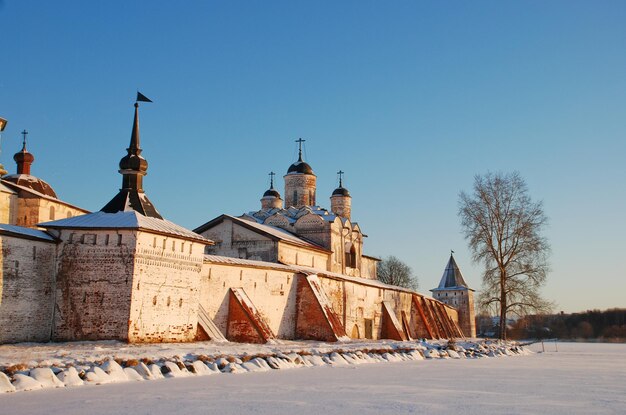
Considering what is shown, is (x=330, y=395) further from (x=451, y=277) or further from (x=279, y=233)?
(x=451, y=277)

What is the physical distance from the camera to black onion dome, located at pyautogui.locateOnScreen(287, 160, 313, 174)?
36791 mm

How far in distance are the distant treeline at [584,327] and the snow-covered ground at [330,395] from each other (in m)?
62.0

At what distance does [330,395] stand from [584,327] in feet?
257

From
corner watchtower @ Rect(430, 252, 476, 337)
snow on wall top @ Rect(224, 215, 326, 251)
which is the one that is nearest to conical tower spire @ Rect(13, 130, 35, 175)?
snow on wall top @ Rect(224, 215, 326, 251)

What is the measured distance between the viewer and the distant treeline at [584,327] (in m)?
73.2

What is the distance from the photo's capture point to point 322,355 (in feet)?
48.7

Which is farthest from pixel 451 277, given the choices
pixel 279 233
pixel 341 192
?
pixel 279 233

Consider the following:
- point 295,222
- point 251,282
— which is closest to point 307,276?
point 251,282

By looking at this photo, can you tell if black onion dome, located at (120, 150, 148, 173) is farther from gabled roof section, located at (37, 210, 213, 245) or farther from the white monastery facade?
gabled roof section, located at (37, 210, 213, 245)

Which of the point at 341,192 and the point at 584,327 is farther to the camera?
the point at 584,327

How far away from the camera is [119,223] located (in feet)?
56.7

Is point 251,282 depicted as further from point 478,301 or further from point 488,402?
point 488,402

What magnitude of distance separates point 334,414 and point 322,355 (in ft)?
27.0

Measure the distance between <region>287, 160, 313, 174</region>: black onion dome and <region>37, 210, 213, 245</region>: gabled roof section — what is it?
18359 millimetres
